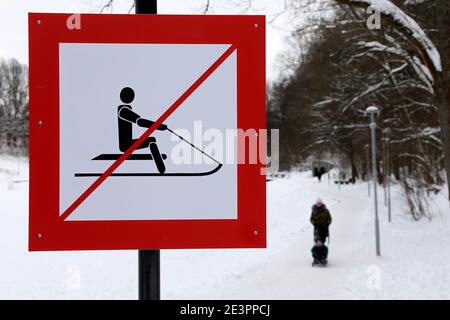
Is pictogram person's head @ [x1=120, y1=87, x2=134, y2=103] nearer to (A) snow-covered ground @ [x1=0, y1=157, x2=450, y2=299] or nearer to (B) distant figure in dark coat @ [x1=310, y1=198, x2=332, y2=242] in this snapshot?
(A) snow-covered ground @ [x1=0, y1=157, x2=450, y2=299]

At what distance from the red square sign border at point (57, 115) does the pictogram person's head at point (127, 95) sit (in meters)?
0.20

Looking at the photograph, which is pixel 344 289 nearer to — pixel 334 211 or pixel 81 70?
pixel 81 70

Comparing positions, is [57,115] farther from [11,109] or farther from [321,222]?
[11,109]

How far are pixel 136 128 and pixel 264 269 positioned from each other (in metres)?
9.89

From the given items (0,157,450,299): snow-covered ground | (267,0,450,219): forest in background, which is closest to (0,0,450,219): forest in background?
(267,0,450,219): forest in background

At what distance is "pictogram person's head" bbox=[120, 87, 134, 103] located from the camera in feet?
6.04

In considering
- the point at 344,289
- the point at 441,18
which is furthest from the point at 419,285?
the point at 441,18

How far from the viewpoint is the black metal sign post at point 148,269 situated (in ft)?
5.89

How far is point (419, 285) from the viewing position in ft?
30.2

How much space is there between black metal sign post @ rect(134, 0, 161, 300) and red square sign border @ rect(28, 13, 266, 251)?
38 mm

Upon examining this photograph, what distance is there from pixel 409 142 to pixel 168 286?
57.1 feet

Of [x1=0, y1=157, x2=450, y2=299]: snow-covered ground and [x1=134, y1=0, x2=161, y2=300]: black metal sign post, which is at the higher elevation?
[x1=134, y1=0, x2=161, y2=300]: black metal sign post

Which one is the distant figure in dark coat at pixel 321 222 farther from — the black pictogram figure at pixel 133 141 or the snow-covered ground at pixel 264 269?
the black pictogram figure at pixel 133 141

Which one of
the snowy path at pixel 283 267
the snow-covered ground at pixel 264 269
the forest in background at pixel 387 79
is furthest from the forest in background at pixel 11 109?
the forest in background at pixel 387 79
